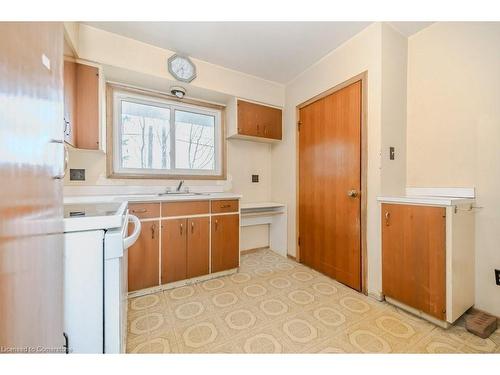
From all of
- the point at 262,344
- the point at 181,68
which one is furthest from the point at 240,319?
the point at 181,68

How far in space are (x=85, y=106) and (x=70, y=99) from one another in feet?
0.59

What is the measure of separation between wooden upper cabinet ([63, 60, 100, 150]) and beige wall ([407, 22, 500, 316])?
9.17 feet

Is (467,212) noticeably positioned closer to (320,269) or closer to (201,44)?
(320,269)

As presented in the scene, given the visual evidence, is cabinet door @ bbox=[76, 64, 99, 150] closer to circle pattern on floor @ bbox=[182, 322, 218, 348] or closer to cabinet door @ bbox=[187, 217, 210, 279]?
cabinet door @ bbox=[187, 217, 210, 279]

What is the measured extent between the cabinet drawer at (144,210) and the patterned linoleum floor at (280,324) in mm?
699

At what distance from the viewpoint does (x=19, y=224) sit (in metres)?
0.46

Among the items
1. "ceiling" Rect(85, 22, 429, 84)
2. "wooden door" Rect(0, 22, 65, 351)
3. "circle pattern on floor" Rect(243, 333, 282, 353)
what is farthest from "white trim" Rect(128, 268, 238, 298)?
"ceiling" Rect(85, 22, 429, 84)

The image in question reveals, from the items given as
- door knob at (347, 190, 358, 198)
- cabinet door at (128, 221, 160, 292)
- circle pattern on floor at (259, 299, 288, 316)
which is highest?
door knob at (347, 190, 358, 198)

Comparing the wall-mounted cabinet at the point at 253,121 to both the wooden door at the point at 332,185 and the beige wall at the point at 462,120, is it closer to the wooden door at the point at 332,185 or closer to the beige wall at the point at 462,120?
the wooden door at the point at 332,185

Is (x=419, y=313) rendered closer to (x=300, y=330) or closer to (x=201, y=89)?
(x=300, y=330)

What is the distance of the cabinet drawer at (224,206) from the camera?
6.99 feet

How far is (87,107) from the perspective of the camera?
1736mm

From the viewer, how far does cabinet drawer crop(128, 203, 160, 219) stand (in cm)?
175

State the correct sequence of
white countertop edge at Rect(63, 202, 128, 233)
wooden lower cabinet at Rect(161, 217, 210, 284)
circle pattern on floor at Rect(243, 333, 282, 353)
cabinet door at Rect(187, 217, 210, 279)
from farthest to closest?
cabinet door at Rect(187, 217, 210, 279) < wooden lower cabinet at Rect(161, 217, 210, 284) < circle pattern on floor at Rect(243, 333, 282, 353) < white countertop edge at Rect(63, 202, 128, 233)
